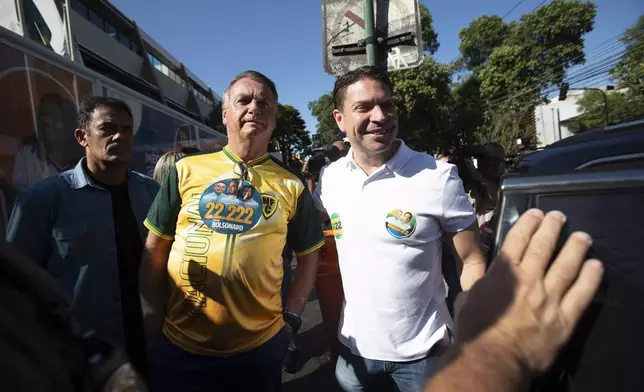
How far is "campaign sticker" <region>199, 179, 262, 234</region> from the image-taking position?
1691 millimetres

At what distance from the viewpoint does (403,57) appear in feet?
10.6

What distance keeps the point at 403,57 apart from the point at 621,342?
2.98 meters

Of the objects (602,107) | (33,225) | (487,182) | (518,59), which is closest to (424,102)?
(518,59)

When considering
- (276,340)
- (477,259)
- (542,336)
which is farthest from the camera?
(276,340)

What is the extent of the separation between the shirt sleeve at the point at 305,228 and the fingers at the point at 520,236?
4.09 feet

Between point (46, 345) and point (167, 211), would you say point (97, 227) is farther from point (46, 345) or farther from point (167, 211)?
point (46, 345)

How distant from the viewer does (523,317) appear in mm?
718

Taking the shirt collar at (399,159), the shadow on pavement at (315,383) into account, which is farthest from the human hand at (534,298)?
the shadow on pavement at (315,383)

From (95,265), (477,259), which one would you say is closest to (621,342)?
(477,259)

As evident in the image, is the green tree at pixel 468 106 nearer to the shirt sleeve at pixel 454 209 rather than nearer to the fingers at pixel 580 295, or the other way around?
the shirt sleeve at pixel 454 209

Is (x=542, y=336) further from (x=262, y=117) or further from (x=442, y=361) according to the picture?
(x=262, y=117)

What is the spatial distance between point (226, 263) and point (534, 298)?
1.29m

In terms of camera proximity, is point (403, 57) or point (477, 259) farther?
point (403, 57)

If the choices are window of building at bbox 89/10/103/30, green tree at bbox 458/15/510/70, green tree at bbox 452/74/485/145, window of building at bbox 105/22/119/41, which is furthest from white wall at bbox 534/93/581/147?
window of building at bbox 89/10/103/30
